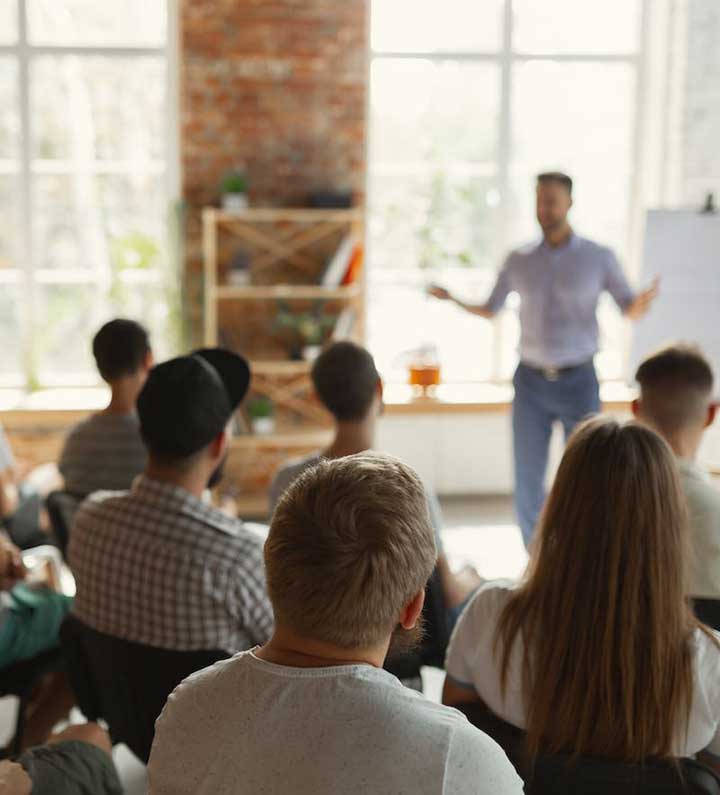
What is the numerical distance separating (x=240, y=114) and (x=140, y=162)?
2.29ft

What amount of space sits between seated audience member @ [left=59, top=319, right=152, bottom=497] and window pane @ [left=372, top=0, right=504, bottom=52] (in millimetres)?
3447

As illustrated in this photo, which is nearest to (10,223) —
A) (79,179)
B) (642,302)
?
(79,179)

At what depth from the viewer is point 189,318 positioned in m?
6.38

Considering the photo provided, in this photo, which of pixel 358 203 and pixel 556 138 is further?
pixel 556 138

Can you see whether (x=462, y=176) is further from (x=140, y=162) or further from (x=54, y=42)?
(x=54, y=42)

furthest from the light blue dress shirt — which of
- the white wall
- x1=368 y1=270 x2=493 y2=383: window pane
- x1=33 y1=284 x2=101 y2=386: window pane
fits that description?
x1=33 y1=284 x2=101 y2=386: window pane

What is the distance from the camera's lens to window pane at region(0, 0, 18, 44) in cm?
632

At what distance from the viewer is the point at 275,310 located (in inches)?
255

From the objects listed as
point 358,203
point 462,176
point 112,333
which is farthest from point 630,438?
point 462,176

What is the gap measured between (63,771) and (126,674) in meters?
0.70

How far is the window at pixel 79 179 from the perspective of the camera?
21.0 ft

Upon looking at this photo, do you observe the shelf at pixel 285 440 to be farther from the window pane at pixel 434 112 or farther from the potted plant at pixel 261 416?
the window pane at pixel 434 112

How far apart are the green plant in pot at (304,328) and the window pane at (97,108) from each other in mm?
1205

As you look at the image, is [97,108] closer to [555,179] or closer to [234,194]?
[234,194]
